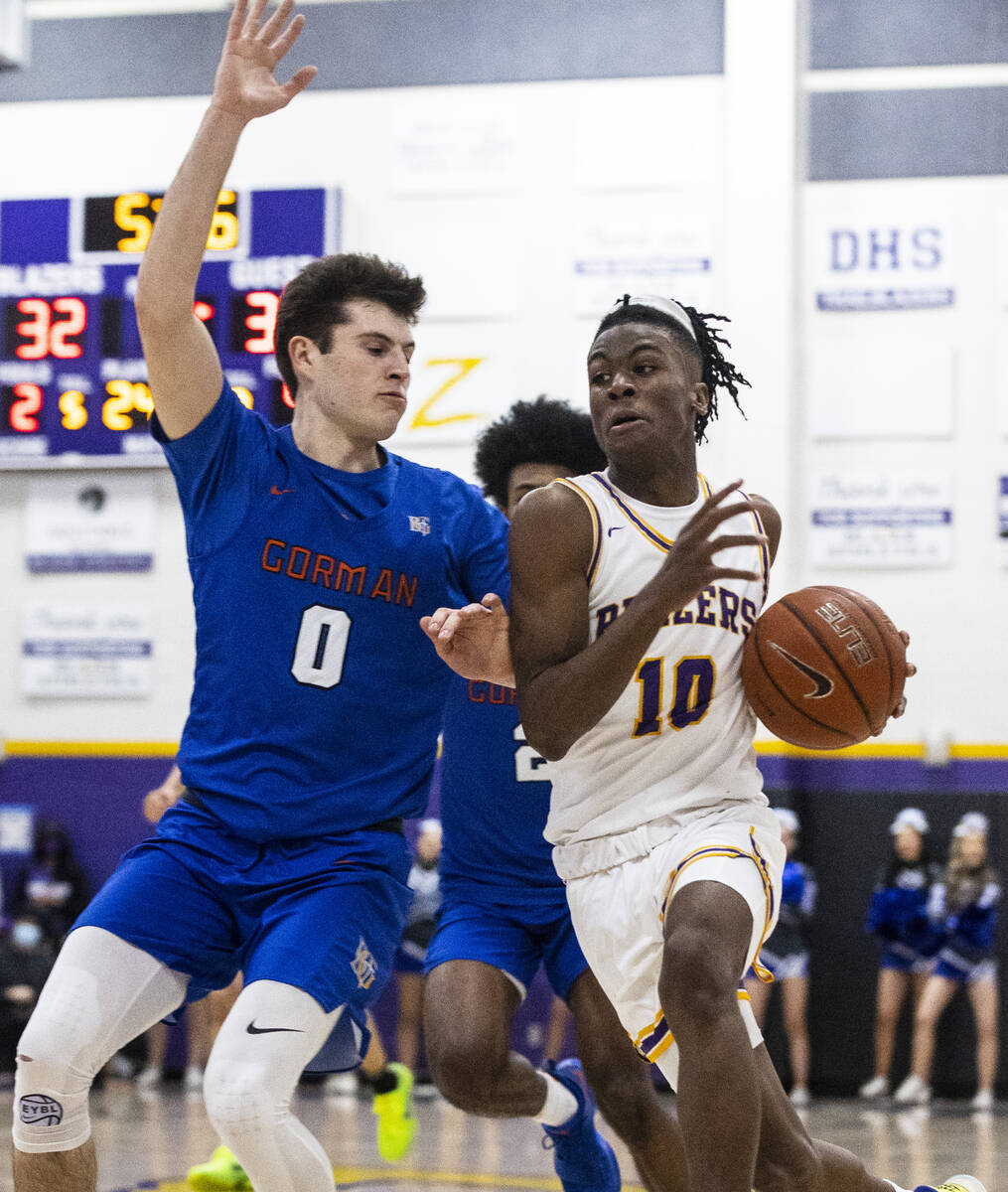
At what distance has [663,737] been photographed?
3242 mm

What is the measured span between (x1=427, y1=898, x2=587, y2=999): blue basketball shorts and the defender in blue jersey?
2.53 feet

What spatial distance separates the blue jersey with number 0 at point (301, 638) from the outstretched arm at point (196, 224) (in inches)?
3.5

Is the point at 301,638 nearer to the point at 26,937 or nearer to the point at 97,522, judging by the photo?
the point at 26,937

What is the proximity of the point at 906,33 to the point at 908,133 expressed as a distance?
0.66 m

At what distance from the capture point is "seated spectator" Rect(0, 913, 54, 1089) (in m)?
8.87

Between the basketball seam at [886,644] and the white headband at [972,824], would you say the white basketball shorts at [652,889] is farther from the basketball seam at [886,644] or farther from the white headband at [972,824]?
the white headband at [972,824]

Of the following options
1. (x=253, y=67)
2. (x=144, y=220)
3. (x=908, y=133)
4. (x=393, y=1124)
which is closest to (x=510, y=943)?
(x=393, y=1124)

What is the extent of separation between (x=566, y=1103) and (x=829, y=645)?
166 cm

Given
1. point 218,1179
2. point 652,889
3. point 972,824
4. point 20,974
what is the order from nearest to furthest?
point 652,889 → point 218,1179 → point 20,974 → point 972,824

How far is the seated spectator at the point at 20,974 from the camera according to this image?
887 cm

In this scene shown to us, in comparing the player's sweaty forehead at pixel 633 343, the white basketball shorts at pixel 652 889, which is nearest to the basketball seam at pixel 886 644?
the white basketball shorts at pixel 652 889

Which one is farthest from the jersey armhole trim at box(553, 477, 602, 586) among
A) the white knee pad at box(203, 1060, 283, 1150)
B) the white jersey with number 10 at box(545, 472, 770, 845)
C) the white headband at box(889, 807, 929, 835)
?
the white headband at box(889, 807, 929, 835)

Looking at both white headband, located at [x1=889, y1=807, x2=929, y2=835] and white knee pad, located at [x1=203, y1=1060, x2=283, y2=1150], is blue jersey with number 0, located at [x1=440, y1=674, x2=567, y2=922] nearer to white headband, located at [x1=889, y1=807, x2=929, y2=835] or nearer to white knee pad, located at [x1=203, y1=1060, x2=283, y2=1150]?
white knee pad, located at [x1=203, y1=1060, x2=283, y2=1150]

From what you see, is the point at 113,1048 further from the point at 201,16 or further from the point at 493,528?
the point at 201,16
